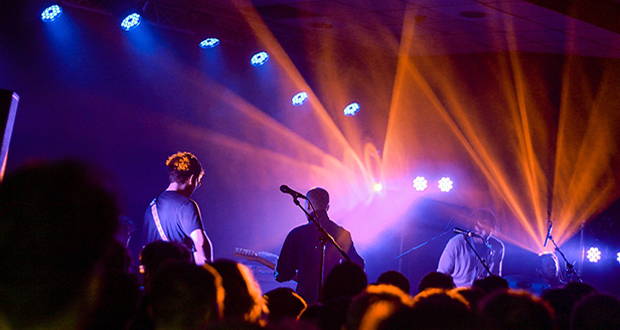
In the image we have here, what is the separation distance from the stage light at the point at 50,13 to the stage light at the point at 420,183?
238 inches

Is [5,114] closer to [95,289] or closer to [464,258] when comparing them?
[95,289]

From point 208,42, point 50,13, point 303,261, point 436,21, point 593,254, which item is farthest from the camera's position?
point 593,254

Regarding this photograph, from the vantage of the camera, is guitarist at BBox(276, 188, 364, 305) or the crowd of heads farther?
guitarist at BBox(276, 188, 364, 305)

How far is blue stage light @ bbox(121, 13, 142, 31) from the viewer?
8016 millimetres

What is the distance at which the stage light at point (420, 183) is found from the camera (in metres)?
11.0

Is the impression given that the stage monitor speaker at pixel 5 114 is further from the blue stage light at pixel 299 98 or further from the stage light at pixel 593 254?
the stage light at pixel 593 254

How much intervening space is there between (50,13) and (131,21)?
94 cm

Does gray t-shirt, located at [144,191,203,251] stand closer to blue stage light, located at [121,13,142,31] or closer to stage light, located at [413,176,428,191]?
blue stage light, located at [121,13,142,31]

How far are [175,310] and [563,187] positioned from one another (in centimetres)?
903

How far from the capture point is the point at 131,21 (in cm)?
805

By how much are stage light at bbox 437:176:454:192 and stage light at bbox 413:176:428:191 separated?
0.23m

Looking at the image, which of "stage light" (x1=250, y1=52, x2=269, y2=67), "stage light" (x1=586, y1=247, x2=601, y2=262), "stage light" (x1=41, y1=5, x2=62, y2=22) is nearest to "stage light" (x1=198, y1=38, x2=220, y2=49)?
"stage light" (x1=250, y1=52, x2=269, y2=67)

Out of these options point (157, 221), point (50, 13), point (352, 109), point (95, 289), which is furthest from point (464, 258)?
point (95, 289)

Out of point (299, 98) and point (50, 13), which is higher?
point (299, 98)
